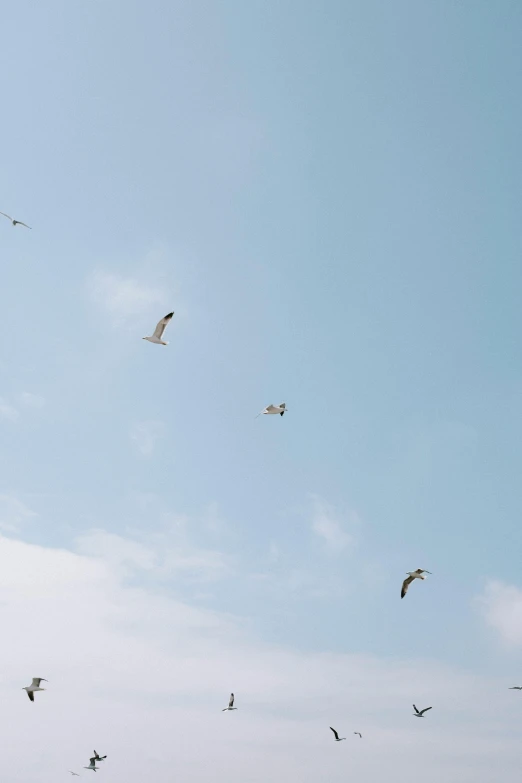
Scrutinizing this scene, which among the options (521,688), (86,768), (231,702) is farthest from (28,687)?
(521,688)

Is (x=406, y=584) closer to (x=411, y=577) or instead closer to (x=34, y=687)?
(x=411, y=577)

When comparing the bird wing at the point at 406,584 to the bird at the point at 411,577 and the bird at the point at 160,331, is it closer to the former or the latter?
the bird at the point at 411,577

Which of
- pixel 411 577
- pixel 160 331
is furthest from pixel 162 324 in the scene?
pixel 411 577

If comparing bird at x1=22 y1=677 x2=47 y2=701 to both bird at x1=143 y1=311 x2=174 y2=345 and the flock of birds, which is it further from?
bird at x1=143 y1=311 x2=174 y2=345

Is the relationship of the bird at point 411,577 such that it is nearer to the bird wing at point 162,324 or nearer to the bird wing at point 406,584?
the bird wing at point 406,584

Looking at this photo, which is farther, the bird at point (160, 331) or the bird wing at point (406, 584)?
the bird wing at point (406, 584)

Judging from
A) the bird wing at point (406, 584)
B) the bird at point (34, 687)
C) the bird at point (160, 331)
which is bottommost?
the bird at point (34, 687)

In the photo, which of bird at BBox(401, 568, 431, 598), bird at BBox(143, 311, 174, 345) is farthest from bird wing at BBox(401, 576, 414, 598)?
bird at BBox(143, 311, 174, 345)

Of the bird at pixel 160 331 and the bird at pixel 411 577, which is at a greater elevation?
the bird at pixel 160 331

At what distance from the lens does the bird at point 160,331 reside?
71.8 m

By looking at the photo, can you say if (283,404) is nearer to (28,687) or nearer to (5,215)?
(5,215)

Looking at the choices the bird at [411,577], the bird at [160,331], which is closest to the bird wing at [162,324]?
the bird at [160,331]

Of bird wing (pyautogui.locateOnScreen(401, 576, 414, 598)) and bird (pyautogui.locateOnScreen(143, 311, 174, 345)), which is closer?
bird (pyautogui.locateOnScreen(143, 311, 174, 345))

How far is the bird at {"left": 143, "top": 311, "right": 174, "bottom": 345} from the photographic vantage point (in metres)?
71.8
